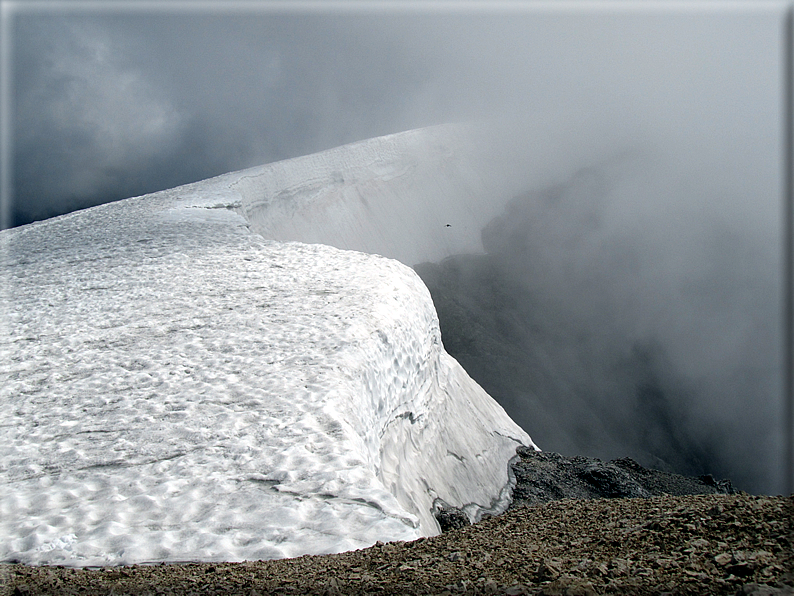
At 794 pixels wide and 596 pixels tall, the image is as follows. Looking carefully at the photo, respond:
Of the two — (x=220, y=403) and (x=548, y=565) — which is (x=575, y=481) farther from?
(x=548, y=565)

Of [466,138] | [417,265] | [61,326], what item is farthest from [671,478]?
[466,138]

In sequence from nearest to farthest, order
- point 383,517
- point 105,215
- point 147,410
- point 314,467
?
1. point 383,517
2. point 314,467
3. point 147,410
4. point 105,215

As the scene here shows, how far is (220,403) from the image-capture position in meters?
4.17

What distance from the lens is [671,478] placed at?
29.8ft

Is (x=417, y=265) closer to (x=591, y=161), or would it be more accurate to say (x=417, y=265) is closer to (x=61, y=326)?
(x=591, y=161)

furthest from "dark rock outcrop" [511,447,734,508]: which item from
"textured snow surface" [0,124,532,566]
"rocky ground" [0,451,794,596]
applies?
"rocky ground" [0,451,794,596]

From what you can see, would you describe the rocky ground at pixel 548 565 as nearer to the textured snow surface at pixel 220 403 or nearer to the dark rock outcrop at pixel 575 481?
the textured snow surface at pixel 220 403

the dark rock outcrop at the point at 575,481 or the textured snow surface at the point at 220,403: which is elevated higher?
the textured snow surface at the point at 220,403

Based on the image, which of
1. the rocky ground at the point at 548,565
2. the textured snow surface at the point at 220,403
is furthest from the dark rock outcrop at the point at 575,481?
the rocky ground at the point at 548,565

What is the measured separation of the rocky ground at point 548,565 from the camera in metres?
1.92

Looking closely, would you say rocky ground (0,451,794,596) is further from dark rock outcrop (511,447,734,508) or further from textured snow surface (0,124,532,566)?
dark rock outcrop (511,447,734,508)

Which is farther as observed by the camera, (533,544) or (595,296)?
(595,296)

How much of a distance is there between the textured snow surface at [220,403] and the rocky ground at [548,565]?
354 mm

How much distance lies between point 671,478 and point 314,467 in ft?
25.1
